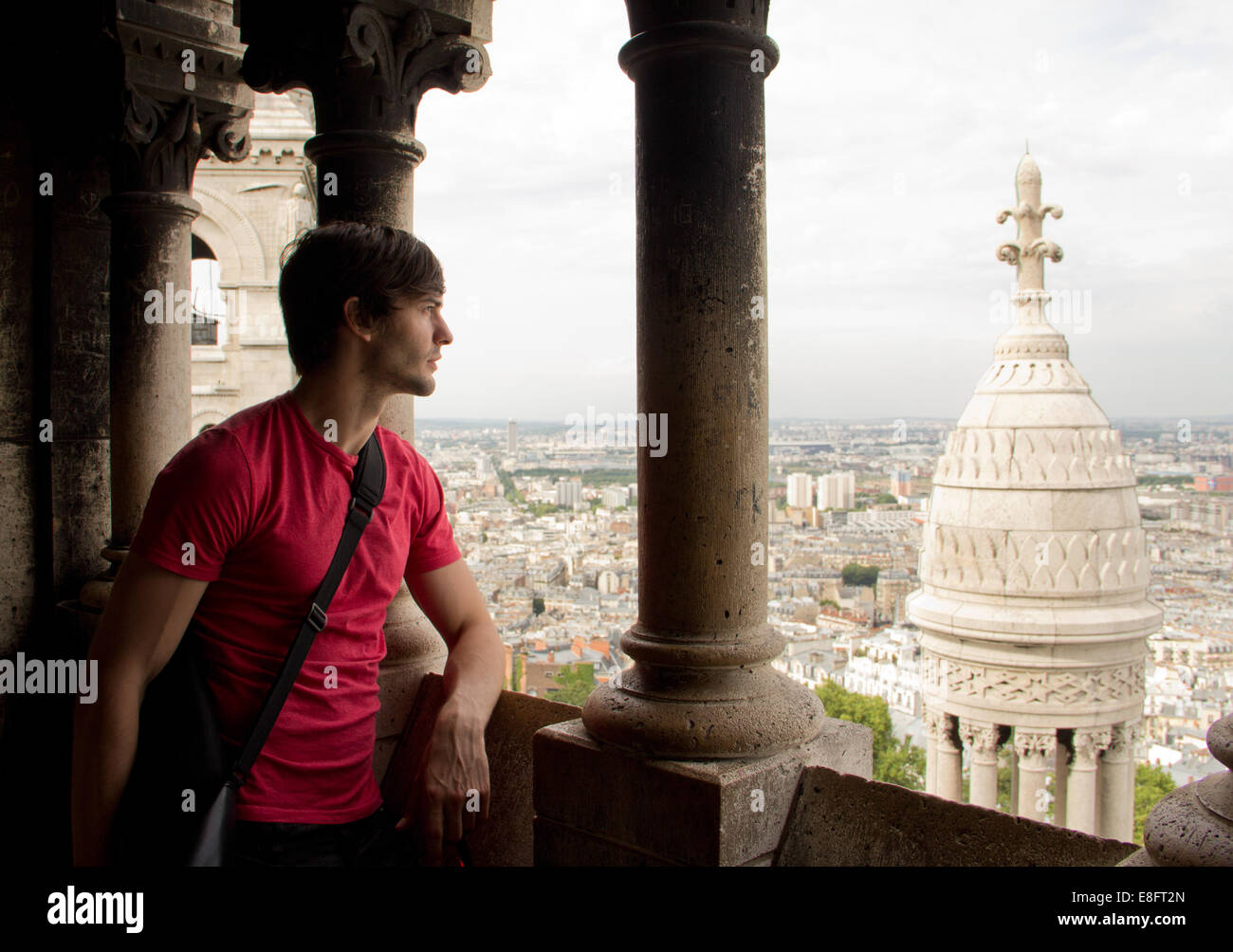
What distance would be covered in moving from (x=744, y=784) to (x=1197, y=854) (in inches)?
37.3

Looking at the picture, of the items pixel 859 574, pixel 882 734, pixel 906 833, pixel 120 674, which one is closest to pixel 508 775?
pixel 906 833

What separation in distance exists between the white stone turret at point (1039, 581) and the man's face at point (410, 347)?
13793 millimetres

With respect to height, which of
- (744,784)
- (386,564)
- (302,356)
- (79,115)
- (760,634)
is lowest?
(744,784)

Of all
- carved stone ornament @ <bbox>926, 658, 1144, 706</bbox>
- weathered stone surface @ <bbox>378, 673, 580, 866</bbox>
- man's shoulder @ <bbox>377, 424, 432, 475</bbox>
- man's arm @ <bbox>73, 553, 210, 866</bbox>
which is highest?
man's shoulder @ <bbox>377, 424, 432, 475</bbox>

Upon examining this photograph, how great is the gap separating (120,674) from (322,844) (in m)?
0.54

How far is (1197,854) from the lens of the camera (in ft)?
5.99

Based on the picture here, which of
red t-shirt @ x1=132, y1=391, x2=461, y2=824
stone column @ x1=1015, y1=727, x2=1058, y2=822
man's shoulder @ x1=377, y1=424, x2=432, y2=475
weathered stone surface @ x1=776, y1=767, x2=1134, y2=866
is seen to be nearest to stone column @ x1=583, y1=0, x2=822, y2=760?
weathered stone surface @ x1=776, y1=767, x2=1134, y2=866

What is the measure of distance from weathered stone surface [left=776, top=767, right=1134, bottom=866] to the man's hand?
2.67 feet

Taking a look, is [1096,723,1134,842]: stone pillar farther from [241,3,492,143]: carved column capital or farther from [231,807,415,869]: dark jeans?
[231,807,415,869]: dark jeans

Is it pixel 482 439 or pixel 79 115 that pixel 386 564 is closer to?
pixel 79 115

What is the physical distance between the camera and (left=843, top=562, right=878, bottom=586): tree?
16.6m

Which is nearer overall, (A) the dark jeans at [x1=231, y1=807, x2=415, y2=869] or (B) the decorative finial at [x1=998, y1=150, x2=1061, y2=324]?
(A) the dark jeans at [x1=231, y1=807, x2=415, y2=869]

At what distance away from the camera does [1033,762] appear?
14195 millimetres
